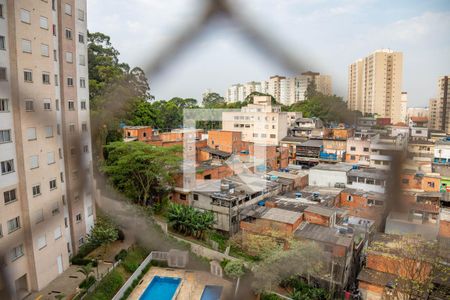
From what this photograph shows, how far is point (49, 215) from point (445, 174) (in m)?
11.5

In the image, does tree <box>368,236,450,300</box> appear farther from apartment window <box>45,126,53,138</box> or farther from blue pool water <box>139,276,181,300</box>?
apartment window <box>45,126,53,138</box>

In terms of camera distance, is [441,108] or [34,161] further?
[34,161]

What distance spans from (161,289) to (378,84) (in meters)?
6.15

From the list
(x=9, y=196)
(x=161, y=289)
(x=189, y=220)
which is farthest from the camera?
(x=189, y=220)

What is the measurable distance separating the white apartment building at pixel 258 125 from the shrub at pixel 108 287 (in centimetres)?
780

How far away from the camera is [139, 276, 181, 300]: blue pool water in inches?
229

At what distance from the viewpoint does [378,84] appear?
0.54 metres

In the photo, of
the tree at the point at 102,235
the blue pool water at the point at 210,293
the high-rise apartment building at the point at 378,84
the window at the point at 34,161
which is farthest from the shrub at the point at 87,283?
the high-rise apartment building at the point at 378,84

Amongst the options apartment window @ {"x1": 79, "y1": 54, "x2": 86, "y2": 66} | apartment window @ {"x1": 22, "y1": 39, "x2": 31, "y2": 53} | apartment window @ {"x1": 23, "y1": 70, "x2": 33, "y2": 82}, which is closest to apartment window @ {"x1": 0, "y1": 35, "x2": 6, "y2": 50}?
apartment window @ {"x1": 22, "y1": 39, "x2": 31, "y2": 53}

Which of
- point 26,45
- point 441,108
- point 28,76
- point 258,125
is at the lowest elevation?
point 258,125

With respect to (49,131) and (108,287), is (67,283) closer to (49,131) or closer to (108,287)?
(108,287)

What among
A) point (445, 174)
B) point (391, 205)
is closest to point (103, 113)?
point (391, 205)

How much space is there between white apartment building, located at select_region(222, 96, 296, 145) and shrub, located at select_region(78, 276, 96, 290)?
27.0 ft

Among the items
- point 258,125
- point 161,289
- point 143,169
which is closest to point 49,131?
point 161,289
